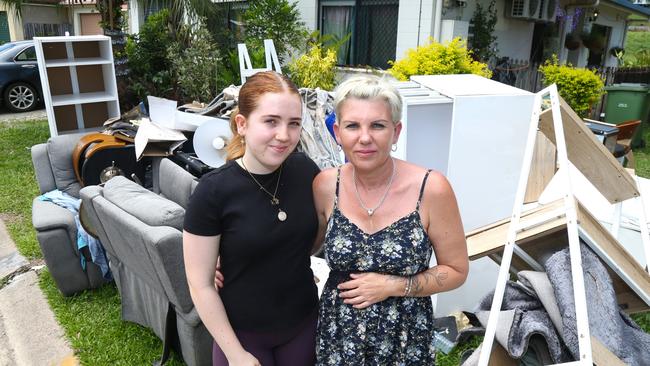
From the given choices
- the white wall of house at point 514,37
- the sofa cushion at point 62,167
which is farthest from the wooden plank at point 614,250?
the white wall of house at point 514,37

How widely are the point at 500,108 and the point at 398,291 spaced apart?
5.97 ft

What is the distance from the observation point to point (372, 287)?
5.18 ft

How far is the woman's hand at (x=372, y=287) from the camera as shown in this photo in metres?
1.58

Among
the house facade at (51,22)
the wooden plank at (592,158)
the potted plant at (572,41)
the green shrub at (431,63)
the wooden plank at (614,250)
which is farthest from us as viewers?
the house facade at (51,22)

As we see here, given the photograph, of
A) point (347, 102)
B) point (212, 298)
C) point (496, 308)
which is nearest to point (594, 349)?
point (496, 308)

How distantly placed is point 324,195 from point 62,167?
3.72 metres

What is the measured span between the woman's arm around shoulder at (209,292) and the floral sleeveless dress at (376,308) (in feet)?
0.97

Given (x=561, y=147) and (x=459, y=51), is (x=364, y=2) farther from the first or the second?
(x=561, y=147)

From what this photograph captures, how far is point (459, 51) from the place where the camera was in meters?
5.50

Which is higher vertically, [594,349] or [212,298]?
[212,298]

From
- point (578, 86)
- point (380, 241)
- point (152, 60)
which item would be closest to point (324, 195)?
point (380, 241)

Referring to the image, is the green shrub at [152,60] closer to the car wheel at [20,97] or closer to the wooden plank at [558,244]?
the car wheel at [20,97]

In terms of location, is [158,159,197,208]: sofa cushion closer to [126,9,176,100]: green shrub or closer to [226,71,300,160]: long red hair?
[226,71,300,160]: long red hair

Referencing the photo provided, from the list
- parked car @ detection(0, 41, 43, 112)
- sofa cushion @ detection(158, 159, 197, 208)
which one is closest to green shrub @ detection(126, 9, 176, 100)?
parked car @ detection(0, 41, 43, 112)
